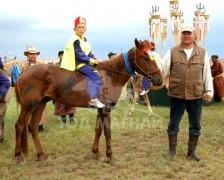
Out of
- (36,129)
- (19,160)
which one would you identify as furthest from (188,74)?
(19,160)

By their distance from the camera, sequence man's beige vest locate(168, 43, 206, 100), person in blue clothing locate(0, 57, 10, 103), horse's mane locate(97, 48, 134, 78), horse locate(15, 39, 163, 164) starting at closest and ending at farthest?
man's beige vest locate(168, 43, 206, 100) → horse locate(15, 39, 163, 164) → horse's mane locate(97, 48, 134, 78) → person in blue clothing locate(0, 57, 10, 103)

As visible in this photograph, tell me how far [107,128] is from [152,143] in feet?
5.54

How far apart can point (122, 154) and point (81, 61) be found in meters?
2.01

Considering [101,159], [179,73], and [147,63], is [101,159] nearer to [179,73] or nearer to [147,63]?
[147,63]

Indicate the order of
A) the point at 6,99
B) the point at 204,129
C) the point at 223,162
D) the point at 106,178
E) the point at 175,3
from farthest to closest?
the point at 175,3
the point at 204,129
the point at 6,99
the point at 223,162
the point at 106,178

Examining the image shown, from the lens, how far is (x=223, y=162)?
5129 mm

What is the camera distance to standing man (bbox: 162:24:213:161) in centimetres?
491

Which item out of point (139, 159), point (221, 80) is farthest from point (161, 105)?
point (139, 159)

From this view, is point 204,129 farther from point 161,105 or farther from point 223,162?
point 161,105

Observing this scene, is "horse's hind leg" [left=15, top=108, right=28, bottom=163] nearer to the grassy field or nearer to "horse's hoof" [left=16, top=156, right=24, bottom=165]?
"horse's hoof" [left=16, top=156, right=24, bottom=165]

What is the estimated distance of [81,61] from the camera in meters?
5.21

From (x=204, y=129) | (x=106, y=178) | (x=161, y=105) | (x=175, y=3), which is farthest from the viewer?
(x=175, y=3)

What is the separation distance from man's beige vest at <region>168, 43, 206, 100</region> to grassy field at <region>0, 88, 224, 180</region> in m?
1.21

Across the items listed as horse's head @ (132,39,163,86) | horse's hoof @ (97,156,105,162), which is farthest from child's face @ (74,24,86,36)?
horse's hoof @ (97,156,105,162)
